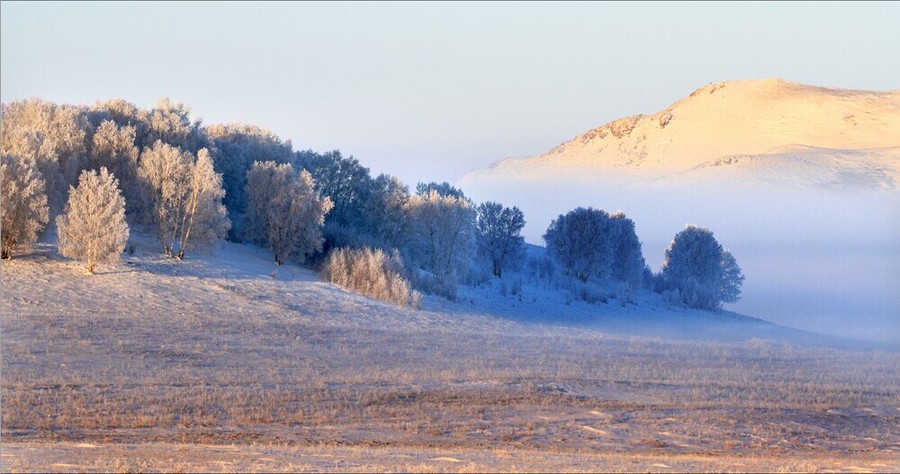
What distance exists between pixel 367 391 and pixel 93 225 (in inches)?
812

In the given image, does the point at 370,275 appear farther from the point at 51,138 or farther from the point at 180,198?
the point at 51,138

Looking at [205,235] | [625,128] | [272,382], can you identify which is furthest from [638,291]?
[625,128]

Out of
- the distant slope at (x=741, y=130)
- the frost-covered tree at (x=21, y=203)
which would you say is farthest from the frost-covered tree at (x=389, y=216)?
the distant slope at (x=741, y=130)

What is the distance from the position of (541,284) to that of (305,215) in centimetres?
2234

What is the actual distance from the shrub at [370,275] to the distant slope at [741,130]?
7508 cm

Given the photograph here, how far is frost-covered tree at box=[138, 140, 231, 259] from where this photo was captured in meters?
46.7

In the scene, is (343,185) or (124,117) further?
(343,185)

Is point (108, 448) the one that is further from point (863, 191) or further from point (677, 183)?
point (677, 183)

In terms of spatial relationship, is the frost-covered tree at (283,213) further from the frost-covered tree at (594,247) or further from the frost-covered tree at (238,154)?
the frost-covered tree at (594,247)

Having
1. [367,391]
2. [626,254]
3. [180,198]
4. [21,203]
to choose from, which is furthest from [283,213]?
[626,254]

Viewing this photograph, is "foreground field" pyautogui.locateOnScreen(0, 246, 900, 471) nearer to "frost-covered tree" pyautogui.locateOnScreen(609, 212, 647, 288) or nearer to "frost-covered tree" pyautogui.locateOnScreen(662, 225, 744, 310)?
"frost-covered tree" pyautogui.locateOnScreen(609, 212, 647, 288)

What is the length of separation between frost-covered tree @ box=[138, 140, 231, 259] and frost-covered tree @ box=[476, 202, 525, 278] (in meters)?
31.8

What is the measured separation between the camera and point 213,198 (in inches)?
1886

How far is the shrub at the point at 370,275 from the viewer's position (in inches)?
1885
